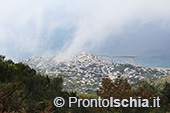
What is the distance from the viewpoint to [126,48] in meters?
146

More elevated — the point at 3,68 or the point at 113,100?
the point at 3,68

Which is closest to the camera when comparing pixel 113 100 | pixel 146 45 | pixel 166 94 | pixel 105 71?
pixel 113 100

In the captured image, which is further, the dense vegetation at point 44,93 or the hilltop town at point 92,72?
the hilltop town at point 92,72

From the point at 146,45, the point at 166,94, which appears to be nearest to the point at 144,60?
the point at 146,45

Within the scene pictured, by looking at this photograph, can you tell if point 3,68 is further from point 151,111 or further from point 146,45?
point 146,45

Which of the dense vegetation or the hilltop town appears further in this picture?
the hilltop town

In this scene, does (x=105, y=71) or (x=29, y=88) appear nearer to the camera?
(x=29, y=88)

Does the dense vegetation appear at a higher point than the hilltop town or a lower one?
lower

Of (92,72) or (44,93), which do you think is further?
(92,72)

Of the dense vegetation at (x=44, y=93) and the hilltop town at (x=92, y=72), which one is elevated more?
the hilltop town at (x=92, y=72)

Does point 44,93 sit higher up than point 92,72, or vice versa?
point 92,72

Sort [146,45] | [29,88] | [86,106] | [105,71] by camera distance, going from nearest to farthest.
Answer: [86,106] → [29,88] → [105,71] → [146,45]

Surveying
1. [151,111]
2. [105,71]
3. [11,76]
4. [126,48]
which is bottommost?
[151,111]

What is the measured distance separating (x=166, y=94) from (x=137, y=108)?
399 cm
